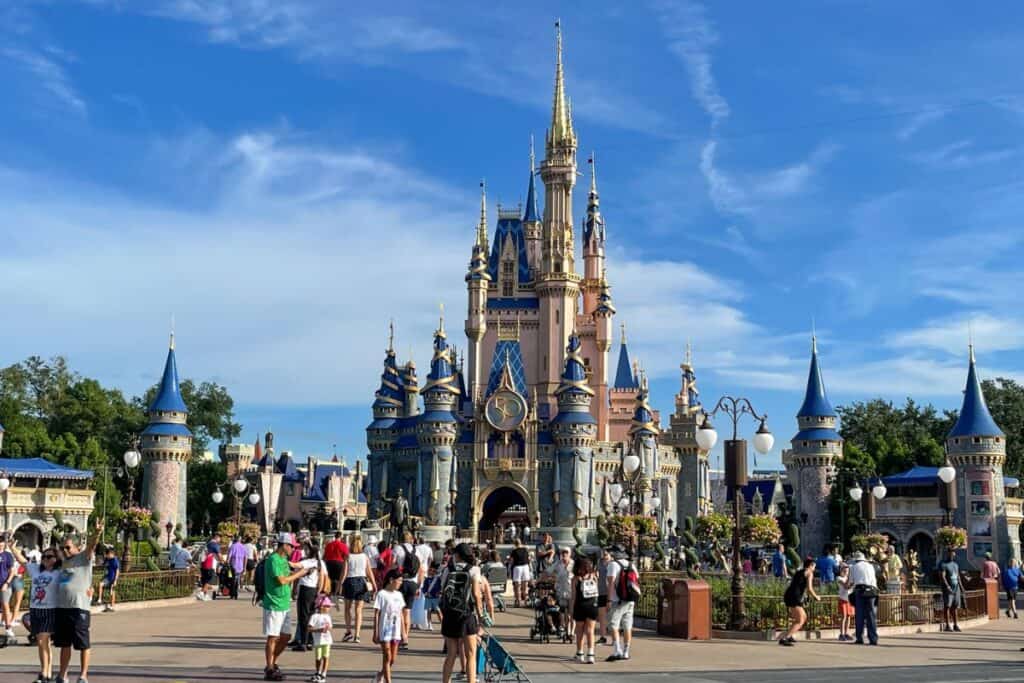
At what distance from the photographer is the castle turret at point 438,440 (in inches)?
3036

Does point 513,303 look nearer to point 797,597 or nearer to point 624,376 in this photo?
point 624,376

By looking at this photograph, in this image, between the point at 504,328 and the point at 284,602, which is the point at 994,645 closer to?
the point at 284,602

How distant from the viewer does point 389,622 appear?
45.5 feet

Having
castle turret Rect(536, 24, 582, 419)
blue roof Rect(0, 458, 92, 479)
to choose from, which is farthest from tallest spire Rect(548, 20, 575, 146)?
blue roof Rect(0, 458, 92, 479)

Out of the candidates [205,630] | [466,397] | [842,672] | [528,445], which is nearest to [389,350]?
[466,397]

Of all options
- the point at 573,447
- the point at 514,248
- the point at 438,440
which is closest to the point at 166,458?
the point at 438,440

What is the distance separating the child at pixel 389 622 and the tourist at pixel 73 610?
3.44 metres

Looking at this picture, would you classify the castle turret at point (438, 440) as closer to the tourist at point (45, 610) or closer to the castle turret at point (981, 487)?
the castle turret at point (981, 487)

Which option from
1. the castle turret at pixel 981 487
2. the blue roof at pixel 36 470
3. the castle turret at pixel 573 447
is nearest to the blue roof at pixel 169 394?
the blue roof at pixel 36 470

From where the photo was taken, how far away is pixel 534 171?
3861 inches

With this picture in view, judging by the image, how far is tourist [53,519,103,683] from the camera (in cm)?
1324

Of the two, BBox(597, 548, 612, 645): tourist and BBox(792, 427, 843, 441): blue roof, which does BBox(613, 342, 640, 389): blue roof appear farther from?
BBox(597, 548, 612, 645): tourist

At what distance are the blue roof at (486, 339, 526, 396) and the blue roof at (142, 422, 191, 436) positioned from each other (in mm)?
22115

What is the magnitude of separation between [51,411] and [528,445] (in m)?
36.7
